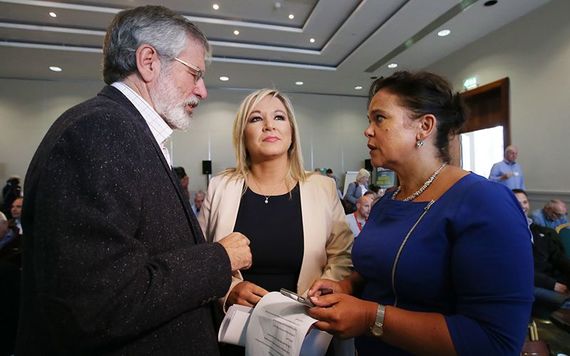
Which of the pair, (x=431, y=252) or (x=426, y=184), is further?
(x=426, y=184)

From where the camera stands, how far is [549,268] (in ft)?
10.2

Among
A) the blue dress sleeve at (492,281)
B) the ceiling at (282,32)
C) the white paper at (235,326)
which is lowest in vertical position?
the white paper at (235,326)

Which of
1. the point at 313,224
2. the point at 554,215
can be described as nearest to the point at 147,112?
the point at 313,224

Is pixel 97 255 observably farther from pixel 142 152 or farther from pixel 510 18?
pixel 510 18

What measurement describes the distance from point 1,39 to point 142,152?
26.8 ft

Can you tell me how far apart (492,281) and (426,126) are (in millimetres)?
525

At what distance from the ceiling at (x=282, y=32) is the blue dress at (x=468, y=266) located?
5.05m

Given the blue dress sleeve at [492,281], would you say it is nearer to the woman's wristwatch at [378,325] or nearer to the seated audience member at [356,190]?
the woman's wristwatch at [378,325]

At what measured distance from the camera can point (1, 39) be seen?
647 cm

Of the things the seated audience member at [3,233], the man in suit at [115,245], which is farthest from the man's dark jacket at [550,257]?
the seated audience member at [3,233]

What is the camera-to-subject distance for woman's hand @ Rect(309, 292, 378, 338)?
2.94ft

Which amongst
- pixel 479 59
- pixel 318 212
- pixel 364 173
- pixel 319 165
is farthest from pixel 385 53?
pixel 318 212

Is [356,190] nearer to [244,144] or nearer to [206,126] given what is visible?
[206,126]

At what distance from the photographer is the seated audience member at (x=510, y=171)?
5.63m
